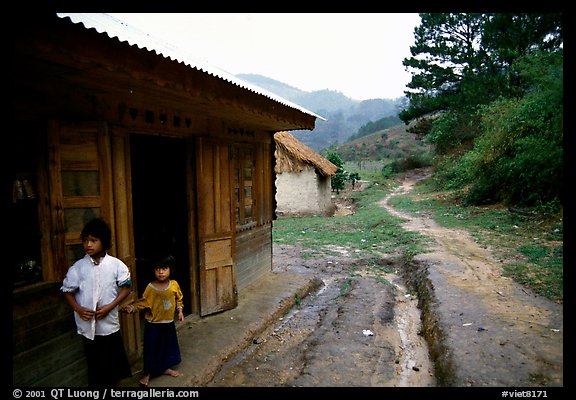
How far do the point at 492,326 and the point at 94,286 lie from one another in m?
4.52

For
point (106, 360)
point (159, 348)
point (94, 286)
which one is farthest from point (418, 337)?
point (94, 286)

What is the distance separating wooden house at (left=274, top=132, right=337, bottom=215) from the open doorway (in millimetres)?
11814

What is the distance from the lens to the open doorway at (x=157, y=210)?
17.4ft

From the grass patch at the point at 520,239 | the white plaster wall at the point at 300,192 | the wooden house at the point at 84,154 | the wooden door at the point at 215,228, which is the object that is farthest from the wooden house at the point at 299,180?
the wooden house at the point at 84,154

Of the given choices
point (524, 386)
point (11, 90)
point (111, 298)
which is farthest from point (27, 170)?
point (524, 386)

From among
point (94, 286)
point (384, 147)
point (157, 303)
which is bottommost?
point (157, 303)

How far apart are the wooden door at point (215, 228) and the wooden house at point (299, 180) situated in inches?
482

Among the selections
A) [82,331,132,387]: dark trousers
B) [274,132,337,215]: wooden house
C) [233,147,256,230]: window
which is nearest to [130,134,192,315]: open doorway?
[233,147,256,230]: window

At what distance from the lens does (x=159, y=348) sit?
368 cm

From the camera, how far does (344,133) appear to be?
106 m

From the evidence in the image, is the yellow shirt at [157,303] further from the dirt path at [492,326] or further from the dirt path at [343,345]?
the dirt path at [492,326]

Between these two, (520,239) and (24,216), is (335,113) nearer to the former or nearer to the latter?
(520,239)
